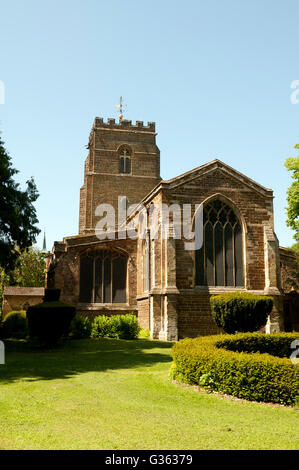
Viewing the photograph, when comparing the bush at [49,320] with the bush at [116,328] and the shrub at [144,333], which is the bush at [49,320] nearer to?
the bush at [116,328]

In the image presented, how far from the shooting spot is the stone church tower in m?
43.7

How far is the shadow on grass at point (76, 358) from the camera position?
1267cm

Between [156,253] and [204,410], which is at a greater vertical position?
[156,253]

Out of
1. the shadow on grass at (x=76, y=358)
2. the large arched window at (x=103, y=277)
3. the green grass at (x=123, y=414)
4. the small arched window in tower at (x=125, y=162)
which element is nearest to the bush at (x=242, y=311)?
the shadow on grass at (x=76, y=358)

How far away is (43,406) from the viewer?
8422mm

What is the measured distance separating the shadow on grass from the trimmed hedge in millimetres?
3290

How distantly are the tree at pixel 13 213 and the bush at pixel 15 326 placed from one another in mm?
4973

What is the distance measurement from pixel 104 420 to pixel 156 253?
1600 centimetres

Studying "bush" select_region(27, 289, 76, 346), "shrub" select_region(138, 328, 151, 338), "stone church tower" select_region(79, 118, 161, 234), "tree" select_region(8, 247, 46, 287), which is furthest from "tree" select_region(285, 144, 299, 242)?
"tree" select_region(8, 247, 46, 287)

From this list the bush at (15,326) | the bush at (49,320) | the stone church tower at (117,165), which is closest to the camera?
the bush at (49,320)

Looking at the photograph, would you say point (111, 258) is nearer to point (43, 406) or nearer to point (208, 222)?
point (208, 222)

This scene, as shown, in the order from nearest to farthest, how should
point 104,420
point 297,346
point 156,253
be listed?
point 104,420 < point 297,346 < point 156,253

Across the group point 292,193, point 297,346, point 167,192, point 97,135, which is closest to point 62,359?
point 297,346
